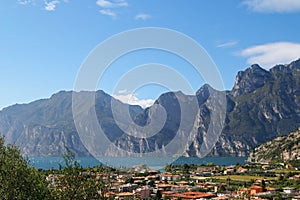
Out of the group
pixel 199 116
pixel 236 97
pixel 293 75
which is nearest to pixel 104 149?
pixel 199 116

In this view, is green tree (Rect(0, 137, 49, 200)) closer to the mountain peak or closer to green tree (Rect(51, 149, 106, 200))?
green tree (Rect(51, 149, 106, 200))

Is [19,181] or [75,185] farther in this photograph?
[75,185]

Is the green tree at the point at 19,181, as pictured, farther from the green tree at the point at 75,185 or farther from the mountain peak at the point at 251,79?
the mountain peak at the point at 251,79

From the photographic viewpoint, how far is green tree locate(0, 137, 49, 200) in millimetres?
8641

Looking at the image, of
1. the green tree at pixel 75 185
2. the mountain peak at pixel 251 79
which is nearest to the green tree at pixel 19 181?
the green tree at pixel 75 185

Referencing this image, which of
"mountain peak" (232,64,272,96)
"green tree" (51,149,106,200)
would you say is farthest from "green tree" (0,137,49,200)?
"mountain peak" (232,64,272,96)

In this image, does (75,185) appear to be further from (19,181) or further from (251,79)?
(251,79)

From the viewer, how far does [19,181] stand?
350 inches

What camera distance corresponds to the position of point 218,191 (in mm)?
35844

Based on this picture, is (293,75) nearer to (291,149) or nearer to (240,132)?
(240,132)

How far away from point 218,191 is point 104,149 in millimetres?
111756

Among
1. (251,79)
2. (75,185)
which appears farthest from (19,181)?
(251,79)

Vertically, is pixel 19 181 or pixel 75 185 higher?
pixel 19 181

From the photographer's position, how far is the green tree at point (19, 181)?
8641mm
